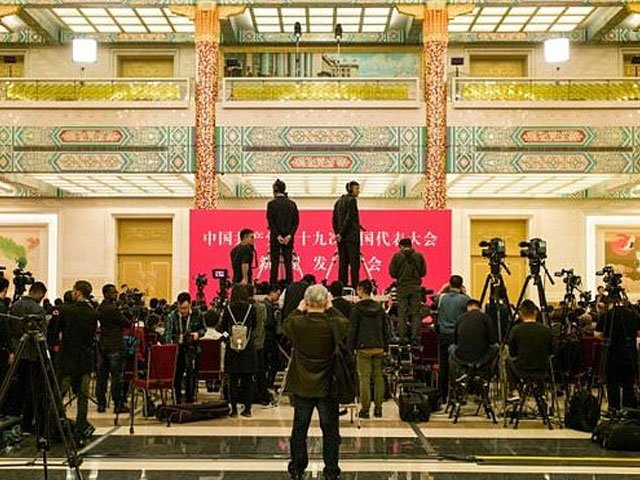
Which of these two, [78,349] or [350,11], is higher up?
[350,11]

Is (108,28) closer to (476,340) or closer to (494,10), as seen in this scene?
(494,10)

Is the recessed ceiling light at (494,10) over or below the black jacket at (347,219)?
over

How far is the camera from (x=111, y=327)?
36.0 ft

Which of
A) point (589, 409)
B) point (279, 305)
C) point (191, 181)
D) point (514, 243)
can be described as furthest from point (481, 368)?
point (514, 243)

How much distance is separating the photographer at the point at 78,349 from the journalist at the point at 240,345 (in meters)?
1.99

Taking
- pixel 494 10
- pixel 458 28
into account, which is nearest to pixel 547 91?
pixel 494 10

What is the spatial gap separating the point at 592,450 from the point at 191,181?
1535 cm

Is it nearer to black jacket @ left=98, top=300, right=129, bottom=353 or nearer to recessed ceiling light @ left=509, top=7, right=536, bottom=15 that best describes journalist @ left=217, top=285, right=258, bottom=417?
black jacket @ left=98, top=300, right=129, bottom=353

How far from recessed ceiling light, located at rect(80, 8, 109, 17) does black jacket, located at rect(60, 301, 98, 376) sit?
15.0 meters

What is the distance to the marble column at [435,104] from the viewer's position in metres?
20.7

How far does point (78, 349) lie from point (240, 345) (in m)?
2.15

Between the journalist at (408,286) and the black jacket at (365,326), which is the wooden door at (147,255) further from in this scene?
the black jacket at (365,326)

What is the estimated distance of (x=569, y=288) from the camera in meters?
14.1

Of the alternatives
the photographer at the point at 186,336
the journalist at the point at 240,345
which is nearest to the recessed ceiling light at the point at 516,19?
the journalist at the point at 240,345
